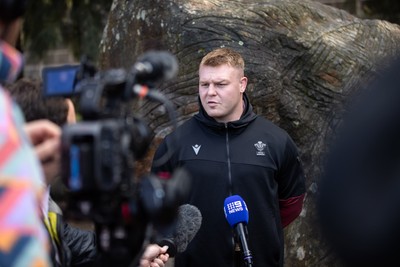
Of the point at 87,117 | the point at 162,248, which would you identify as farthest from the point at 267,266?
the point at 87,117

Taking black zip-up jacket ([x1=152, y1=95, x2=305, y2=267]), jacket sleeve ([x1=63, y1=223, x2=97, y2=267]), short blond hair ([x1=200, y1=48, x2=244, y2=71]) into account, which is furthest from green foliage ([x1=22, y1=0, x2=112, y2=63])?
jacket sleeve ([x1=63, y1=223, x2=97, y2=267])

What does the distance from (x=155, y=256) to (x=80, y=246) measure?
35 cm

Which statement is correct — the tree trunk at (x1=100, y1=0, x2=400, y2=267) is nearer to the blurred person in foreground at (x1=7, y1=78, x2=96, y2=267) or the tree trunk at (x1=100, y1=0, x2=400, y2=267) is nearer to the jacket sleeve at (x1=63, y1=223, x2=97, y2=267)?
the jacket sleeve at (x1=63, y1=223, x2=97, y2=267)

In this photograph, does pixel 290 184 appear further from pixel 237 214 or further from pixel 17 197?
pixel 17 197

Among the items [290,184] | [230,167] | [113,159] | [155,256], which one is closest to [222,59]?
[230,167]

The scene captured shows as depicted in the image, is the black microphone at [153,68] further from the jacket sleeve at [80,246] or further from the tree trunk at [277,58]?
the tree trunk at [277,58]

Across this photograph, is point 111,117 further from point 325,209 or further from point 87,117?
point 325,209

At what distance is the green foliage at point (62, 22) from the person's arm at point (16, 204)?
9.28 meters

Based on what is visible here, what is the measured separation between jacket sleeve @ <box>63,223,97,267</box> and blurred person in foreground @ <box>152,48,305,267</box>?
0.81m

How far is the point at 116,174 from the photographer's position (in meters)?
1.94

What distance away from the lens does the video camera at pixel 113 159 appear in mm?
1902

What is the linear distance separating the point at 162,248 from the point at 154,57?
4.54 feet

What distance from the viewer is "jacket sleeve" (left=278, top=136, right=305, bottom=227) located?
445cm

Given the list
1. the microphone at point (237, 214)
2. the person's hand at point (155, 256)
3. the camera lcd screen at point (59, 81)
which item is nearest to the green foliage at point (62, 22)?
the microphone at point (237, 214)
